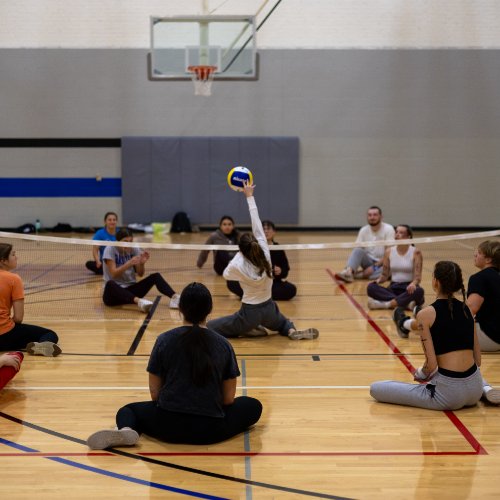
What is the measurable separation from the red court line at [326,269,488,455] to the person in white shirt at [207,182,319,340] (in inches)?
35.7

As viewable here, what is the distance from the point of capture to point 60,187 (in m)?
20.8

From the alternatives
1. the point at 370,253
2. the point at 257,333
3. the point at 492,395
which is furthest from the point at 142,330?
the point at 370,253

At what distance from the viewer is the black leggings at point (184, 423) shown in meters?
5.77

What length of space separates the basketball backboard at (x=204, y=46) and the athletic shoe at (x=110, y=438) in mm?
11466

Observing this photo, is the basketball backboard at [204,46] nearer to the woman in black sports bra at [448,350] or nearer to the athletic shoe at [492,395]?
the woman in black sports bra at [448,350]

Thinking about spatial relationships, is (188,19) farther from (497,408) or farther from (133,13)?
(497,408)

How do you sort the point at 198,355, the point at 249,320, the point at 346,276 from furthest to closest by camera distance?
the point at 346,276, the point at 249,320, the point at 198,355

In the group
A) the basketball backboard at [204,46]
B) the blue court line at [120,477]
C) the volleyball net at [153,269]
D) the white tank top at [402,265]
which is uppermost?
the basketball backboard at [204,46]

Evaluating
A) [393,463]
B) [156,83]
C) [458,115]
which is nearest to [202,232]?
[156,83]

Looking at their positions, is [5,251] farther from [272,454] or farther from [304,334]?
[272,454]

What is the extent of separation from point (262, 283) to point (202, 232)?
12218 millimetres

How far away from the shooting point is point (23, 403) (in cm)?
681

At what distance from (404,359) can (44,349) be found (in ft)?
12.4

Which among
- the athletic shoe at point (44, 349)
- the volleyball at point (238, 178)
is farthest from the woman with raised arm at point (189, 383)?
the volleyball at point (238, 178)
